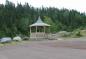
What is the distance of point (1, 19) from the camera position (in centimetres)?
5650

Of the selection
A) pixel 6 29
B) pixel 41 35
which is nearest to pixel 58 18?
pixel 6 29

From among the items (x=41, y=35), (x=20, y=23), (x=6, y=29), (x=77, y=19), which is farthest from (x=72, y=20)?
(x=41, y=35)

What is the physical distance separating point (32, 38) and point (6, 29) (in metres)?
15.1

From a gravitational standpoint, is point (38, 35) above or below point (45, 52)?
below

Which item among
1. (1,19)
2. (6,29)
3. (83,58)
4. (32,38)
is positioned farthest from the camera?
(1,19)

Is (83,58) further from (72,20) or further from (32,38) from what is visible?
(72,20)

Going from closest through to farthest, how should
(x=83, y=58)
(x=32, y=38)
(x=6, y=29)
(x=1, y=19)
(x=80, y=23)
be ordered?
(x=83, y=58)
(x=32, y=38)
(x=6, y=29)
(x=1, y=19)
(x=80, y=23)

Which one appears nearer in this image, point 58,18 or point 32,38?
point 32,38

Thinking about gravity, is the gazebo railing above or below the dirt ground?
below

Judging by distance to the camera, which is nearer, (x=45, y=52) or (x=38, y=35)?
(x=45, y=52)

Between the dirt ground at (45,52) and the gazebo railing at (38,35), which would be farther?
the gazebo railing at (38,35)

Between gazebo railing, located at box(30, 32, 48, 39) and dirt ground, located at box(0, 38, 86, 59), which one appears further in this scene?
gazebo railing, located at box(30, 32, 48, 39)

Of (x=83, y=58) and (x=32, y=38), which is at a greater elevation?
(x=83, y=58)

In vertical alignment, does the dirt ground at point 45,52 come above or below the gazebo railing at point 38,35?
above
